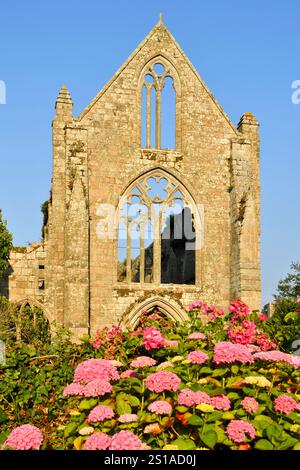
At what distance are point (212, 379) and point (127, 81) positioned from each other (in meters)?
17.5

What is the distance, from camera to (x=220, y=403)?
5512 mm

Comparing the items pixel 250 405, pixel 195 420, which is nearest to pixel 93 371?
pixel 195 420

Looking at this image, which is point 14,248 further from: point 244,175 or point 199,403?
point 199,403

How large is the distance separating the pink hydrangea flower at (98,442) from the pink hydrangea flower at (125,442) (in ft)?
0.39

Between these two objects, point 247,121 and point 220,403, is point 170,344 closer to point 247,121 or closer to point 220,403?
point 220,403

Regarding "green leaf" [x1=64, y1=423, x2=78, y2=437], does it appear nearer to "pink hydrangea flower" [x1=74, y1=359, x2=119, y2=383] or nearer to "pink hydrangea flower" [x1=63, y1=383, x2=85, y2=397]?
"pink hydrangea flower" [x1=63, y1=383, x2=85, y2=397]

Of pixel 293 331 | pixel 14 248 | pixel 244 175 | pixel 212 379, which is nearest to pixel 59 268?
pixel 14 248

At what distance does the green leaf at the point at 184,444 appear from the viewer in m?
5.04

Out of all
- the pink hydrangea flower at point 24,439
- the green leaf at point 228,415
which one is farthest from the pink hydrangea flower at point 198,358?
the pink hydrangea flower at point 24,439

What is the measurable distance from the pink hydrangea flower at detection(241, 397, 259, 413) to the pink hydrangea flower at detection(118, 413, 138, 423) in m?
0.83

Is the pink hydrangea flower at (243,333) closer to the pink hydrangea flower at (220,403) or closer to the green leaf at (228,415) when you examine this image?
the pink hydrangea flower at (220,403)

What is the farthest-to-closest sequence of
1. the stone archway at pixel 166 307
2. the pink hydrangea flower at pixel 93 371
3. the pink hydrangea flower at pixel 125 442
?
the stone archway at pixel 166 307 < the pink hydrangea flower at pixel 93 371 < the pink hydrangea flower at pixel 125 442

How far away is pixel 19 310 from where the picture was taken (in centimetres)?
2117
